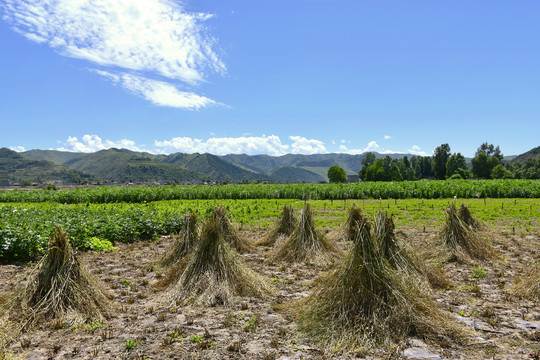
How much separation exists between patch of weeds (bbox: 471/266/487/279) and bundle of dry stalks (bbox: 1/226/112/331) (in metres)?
9.37

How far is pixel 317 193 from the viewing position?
40125mm

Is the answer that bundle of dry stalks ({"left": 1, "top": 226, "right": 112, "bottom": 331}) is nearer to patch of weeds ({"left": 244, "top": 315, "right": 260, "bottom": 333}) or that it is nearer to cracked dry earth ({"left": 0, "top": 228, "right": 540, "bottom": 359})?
cracked dry earth ({"left": 0, "top": 228, "right": 540, "bottom": 359})

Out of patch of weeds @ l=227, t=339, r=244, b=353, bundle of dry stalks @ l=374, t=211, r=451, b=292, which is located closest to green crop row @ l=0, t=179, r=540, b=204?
bundle of dry stalks @ l=374, t=211, r=451, b=292

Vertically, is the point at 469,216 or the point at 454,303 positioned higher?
the point at 469,216

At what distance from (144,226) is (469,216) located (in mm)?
14588

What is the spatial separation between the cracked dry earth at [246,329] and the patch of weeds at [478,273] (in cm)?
2

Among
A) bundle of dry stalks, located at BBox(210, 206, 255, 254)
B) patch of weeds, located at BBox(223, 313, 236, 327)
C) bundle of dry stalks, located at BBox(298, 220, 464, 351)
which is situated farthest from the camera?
bundle of dry stalks, located at BBox(210, 206, 255, 254)

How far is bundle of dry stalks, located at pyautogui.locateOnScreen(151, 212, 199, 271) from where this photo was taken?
10.1 metres

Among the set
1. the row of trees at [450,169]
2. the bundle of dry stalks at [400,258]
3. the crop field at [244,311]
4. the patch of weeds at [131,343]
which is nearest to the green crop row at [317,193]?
the crop field at [244,311]

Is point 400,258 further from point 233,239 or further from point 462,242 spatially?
point 233,239

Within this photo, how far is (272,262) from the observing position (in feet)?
35.3

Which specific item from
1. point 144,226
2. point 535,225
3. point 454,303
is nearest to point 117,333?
point 454,303

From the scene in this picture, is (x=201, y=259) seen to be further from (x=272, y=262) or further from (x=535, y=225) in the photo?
(x=535, y=225)

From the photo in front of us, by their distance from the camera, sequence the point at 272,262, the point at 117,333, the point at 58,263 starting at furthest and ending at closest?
the point at 272,262 → the point at 58,263 → the point at 117,333
